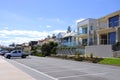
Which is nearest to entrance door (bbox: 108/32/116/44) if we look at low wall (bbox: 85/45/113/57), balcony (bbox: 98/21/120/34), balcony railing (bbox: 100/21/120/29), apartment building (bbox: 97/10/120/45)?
apartment building (bbox: 97/10/120/45)

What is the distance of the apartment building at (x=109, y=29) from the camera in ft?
163

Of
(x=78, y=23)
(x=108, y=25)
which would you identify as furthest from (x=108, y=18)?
(x=78, y=23)

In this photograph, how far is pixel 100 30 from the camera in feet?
183

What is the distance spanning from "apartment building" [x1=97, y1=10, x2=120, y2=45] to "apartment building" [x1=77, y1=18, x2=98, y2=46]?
282 centimetres

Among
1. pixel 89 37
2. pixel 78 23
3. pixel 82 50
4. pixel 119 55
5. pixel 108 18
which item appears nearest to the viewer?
pixel 119 55

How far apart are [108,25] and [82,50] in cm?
805

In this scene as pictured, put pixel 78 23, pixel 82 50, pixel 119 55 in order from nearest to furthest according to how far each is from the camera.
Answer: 1. pixel 119 55
2. pixel 82 50
3. pixel 78 23

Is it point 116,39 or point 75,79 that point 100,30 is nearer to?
point 116,39

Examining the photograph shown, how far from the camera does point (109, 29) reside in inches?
2036

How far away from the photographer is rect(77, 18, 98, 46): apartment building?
6107 cm

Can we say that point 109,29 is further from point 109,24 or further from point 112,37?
point 109,24

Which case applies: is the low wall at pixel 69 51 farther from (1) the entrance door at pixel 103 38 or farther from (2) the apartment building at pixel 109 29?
(2) the apartment building at pixel 109 29

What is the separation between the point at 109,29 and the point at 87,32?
47.4ft

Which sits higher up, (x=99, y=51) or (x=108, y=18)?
(x=108, y=18)
